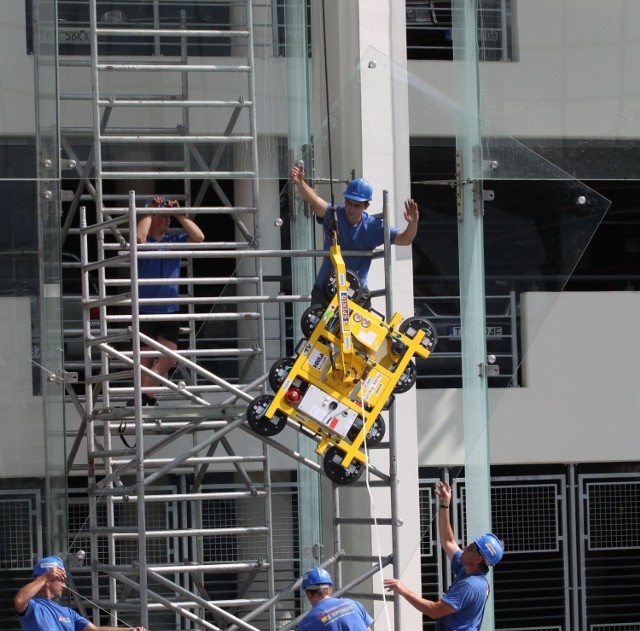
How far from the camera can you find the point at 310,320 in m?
8.16

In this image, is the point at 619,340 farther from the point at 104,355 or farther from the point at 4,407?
the point at 4,407

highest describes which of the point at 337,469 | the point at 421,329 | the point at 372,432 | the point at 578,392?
the point at 421,329

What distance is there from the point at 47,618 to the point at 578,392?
506 centimetres

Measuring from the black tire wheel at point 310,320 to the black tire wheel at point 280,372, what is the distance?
18 cm

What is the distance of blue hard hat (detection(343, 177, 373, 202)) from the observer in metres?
8.39

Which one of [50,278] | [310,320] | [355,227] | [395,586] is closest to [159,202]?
[50,278]

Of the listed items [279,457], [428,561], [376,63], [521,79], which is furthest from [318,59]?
[428,561]

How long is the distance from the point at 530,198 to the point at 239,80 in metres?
2.03

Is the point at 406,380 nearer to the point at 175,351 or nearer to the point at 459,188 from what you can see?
the point at 175,351

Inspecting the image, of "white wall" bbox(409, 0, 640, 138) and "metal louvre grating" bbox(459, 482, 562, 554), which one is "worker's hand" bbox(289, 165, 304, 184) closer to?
"white wall" bbox(409, 0, 640, 138)

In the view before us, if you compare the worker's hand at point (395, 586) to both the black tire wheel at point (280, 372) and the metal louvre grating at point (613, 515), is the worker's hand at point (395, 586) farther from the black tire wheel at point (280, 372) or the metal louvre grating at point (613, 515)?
the metal louvre grating at point (613, 515)

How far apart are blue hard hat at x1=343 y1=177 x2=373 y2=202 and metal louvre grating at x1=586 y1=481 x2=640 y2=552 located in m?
4.02

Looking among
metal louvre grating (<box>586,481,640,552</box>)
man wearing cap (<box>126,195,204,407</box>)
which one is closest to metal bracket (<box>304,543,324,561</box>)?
man wearing cap (<box>126,195,204,407</box>)

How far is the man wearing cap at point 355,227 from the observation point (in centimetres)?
838
